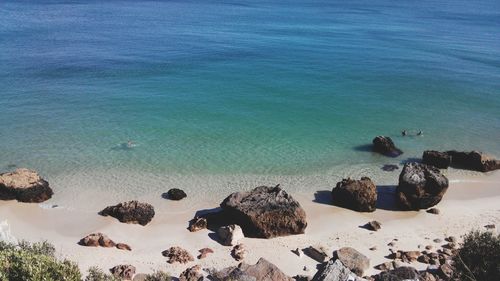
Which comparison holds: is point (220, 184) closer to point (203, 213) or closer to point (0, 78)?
point (203, 213)

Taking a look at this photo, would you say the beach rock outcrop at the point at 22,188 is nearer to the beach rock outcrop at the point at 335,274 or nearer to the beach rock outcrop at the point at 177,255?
the beach rock outcrop at the point at 177,255

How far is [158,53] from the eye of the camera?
234 feet

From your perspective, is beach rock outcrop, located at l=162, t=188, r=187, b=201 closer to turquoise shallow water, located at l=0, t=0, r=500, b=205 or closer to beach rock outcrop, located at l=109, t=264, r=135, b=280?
turquoise shallow water, located at l=0, t=0, r=500, b=205

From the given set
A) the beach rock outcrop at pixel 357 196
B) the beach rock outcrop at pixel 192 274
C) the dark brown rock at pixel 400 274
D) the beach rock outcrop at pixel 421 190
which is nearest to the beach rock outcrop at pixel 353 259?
the dark brown rock at pixel 400 274

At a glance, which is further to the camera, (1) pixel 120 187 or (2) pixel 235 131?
(2) pixel 235 131

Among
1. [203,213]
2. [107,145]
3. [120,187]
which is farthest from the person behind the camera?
[107,145]

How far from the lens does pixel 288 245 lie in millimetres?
25312

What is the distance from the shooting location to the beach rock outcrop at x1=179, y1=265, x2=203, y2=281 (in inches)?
850

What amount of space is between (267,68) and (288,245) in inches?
1648

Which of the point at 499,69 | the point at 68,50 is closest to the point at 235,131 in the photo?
the point at 68,50

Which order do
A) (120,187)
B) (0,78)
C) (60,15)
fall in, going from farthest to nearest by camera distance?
(60,15), (0,78), (120,187)

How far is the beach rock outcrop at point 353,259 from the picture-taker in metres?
22.6

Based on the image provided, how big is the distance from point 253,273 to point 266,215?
17.1ft

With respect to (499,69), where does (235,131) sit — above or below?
below
